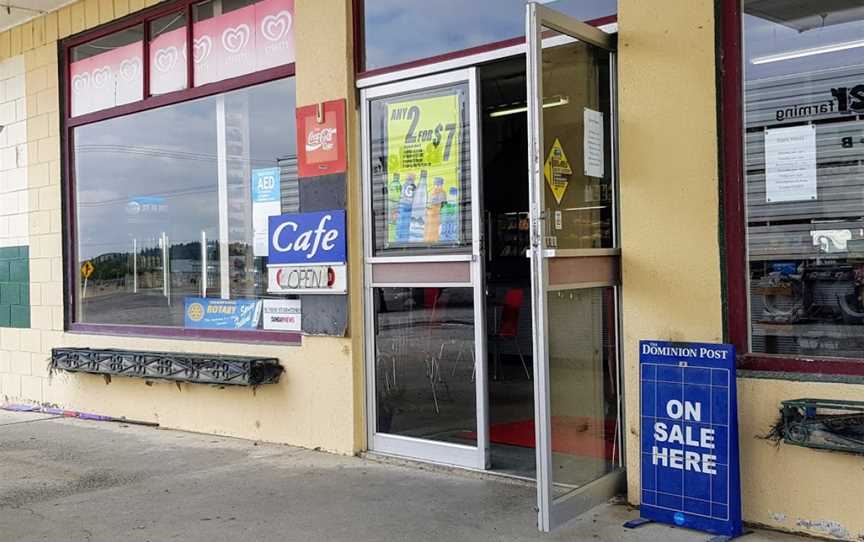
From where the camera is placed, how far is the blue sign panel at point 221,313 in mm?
6605

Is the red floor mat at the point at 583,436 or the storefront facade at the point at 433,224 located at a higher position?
the storefront facade at the point at 433,224

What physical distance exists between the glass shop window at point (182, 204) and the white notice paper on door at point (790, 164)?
136 inches

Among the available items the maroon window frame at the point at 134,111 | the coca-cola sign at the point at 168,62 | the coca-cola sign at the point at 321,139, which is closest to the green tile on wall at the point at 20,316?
the maroon window frame at the point at 134,111

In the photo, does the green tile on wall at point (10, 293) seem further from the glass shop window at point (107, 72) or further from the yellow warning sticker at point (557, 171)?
the yellow warning sticker at point (557, 171)

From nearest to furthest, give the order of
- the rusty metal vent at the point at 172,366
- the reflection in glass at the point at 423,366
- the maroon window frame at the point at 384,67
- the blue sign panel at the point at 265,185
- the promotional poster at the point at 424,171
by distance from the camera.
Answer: the maroon window frame at the point at 384,67 < the promotional poster at the point at 424,171 < the reflection in glass at the point at 423,366 < the rusty metal vent at the point at 172,366 < the blue sign panel at the point at 265,185

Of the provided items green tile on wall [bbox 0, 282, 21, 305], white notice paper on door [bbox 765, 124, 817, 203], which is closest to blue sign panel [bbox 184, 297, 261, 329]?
green tile on wall [bbox 0, 282, 21, 305]

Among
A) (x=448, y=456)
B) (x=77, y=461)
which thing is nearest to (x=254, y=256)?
(x=77, y=461)

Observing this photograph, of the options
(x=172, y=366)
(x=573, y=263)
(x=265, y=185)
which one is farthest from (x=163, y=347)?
(x=573, y=263)

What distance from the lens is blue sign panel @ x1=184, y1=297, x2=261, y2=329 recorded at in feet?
21.7

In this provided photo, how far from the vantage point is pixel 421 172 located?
5.50 m

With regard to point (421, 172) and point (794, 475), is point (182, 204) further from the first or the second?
point (794, 475)

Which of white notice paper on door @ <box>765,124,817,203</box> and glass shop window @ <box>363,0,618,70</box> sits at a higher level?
glass shop window @ <box>363,0,618,70</box>

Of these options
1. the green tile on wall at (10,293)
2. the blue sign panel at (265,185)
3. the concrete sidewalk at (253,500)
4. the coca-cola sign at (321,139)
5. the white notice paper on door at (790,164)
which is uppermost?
the coca-cola sign at (321,139)

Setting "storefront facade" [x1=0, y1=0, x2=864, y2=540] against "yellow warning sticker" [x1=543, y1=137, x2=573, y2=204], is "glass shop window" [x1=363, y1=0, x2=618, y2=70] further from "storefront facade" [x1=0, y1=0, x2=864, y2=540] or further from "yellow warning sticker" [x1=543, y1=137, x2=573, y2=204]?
"yellow warning sticker" [x1=543, y1=137, x2=573, y2=204]
